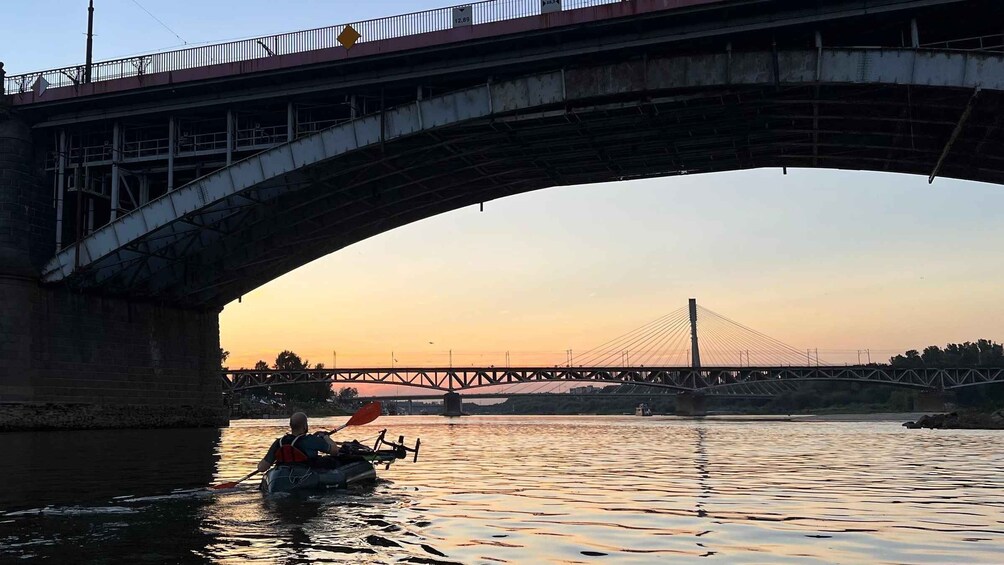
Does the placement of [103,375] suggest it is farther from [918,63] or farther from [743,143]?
[918,63]

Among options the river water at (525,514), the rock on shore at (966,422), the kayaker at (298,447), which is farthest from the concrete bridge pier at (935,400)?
the kayaker at (298,447)

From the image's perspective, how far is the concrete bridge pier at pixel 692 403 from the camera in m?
124

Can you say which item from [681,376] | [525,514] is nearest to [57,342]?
[525,514]

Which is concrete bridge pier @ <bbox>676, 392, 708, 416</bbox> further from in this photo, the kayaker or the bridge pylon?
the kayaker

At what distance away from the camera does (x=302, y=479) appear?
17.5 metres

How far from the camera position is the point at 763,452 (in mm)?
32406

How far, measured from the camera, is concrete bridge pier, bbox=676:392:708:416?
407 ft

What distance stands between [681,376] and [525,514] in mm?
113710

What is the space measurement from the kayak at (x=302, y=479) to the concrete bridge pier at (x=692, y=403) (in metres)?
109

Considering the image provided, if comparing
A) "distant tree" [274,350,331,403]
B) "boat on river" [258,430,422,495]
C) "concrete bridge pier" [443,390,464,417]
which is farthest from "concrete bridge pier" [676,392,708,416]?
"boat on river" [258,430,422,495]

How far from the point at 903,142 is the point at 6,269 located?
4362 cm

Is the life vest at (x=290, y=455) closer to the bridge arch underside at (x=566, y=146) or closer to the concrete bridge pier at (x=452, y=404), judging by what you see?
the bridge arch underside at (x=566, y=146)

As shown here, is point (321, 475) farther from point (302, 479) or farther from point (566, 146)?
point (566, 146)

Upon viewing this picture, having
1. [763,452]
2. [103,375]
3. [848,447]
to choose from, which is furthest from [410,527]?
[103,375]
